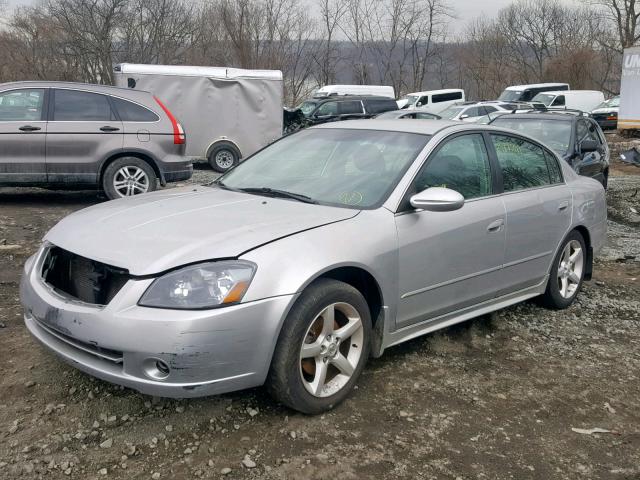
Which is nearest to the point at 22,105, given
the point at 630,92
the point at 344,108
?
the point at 344,108

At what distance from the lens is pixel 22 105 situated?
8156mm

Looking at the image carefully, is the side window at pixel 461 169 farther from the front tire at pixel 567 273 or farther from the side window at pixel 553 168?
the front tire at pixel 567 273

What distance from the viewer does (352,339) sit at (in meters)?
3.39

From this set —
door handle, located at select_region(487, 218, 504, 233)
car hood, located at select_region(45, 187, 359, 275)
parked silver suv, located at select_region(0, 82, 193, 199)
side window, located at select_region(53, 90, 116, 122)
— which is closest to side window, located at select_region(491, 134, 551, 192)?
door handle, located at select_region(487, 218, 504, 233)

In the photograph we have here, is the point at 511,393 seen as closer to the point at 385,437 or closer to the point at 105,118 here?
the point at 385,437

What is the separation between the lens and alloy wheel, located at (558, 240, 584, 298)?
506cm

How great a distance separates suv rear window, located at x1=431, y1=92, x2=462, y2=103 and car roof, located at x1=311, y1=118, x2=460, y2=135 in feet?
91.8

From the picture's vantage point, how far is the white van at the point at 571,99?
101ft

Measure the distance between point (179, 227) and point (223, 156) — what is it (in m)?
11.5

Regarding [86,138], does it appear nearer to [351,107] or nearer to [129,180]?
[129,180]

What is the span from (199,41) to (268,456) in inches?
1405

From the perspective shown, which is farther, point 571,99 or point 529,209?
point 571,99

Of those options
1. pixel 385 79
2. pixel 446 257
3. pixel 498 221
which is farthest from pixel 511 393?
pixel 385 79

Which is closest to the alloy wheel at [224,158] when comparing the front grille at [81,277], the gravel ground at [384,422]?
the gravel ground at [384,422]
